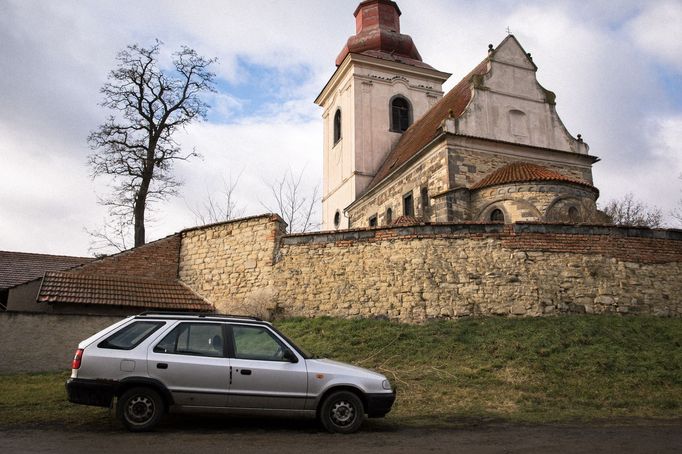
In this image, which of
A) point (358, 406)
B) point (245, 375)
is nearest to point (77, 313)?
point (245, 375)

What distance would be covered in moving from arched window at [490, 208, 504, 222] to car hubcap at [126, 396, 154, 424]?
1515cm

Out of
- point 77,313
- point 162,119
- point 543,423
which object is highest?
point 162,119

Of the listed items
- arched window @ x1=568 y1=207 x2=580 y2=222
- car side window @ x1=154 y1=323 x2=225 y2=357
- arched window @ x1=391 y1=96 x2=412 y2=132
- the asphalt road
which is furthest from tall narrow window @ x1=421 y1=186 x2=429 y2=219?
car side window @ x1=154 y1=323 x2=225 y2=357

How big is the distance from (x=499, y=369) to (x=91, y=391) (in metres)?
7.06

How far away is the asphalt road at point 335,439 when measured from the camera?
227 inches

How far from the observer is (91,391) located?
20.9 ft

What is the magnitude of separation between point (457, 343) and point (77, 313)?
8979mm

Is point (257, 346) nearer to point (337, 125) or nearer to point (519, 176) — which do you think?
point (519, 176)

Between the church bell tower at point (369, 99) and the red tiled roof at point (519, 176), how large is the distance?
1001 cm

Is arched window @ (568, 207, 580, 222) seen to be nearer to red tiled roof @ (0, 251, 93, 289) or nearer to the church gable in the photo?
the church gable

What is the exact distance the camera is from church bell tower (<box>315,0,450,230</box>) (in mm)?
30312

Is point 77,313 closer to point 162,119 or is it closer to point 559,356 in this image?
point 559,356

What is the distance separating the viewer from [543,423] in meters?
7.44

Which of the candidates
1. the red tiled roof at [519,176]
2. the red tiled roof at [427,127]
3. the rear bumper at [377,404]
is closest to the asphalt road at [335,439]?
the rear bumper at [377,404]
